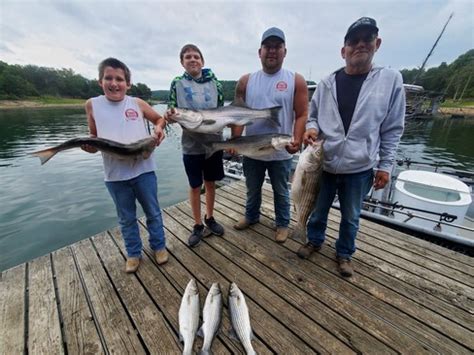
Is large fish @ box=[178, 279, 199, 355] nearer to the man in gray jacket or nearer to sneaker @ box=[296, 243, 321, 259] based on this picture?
sneaker @ box=[296, 243, 321, 259]

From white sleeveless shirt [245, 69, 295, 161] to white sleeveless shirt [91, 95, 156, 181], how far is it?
1.27 meters

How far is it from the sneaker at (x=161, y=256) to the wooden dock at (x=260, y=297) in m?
0.08

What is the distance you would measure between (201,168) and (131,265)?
55.0 inches

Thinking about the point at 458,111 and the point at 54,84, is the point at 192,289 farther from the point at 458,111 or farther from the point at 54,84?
the point at 54,84

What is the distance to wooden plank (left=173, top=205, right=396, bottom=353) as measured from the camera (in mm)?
1806

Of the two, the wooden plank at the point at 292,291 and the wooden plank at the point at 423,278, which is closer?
the wooden plank at the point at 292,291

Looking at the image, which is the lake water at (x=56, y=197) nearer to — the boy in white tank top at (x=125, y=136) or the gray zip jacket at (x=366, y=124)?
the boy in white tank top at (x=125, y=136)

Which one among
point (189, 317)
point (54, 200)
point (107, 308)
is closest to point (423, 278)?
point (189, 317)

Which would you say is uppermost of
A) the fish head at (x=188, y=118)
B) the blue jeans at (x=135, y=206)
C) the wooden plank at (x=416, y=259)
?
the fish head at (x=188, y=118)

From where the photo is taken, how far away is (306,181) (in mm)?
Answer: 2318

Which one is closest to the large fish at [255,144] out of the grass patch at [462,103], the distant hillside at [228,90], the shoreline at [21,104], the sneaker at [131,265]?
the distant hillside at [228,90]

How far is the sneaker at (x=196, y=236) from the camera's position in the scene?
2959mm

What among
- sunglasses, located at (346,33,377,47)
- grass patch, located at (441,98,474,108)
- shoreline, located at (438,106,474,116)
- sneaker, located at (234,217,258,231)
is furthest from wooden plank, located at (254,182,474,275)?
grass patch, located at (441,98,474,108)

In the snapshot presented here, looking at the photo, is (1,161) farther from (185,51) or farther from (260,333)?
(260,333)
